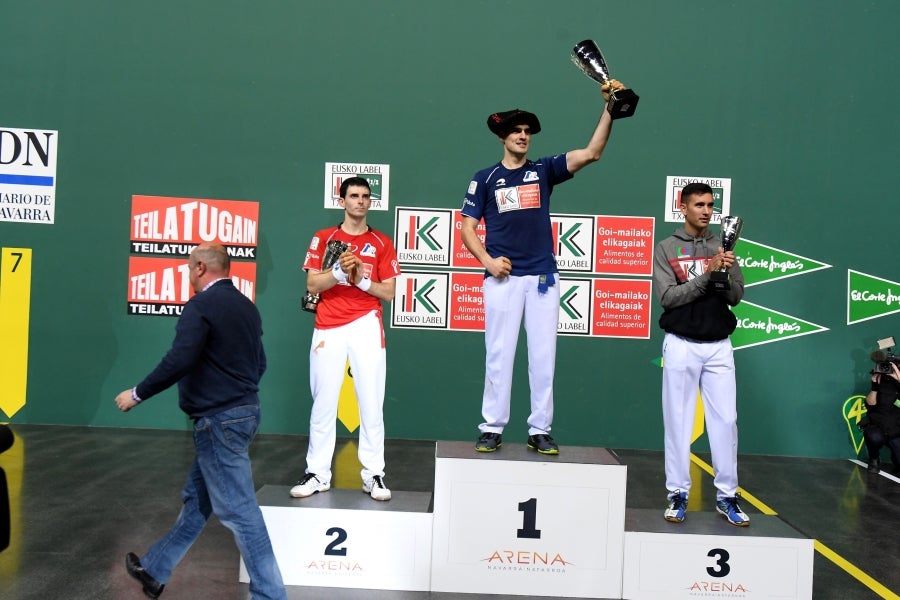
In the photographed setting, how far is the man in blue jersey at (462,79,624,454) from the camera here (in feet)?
11.8

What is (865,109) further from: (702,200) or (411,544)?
(411,544)

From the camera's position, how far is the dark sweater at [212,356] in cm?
285

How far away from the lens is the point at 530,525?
349 cm

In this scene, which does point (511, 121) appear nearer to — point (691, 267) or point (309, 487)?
point (691, 267)

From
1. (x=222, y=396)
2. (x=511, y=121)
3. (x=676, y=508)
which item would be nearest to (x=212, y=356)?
(x=222, y=396)

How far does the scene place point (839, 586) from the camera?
3680 millimetres

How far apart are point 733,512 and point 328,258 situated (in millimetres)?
2198

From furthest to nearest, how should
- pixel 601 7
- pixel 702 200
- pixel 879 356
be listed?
pixel 601 7, pixel 879 356, pixel 702 200

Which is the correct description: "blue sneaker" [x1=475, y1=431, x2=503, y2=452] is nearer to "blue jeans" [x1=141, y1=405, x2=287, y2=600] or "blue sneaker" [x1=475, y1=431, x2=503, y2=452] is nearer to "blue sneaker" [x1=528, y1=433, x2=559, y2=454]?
"blue sneaker" [x1=528, y1=433, x2=559, y2=454]

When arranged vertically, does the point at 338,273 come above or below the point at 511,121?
below

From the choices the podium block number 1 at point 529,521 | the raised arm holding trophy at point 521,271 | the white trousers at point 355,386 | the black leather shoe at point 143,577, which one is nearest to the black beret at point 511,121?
the raised arm holding trophy at point 521,271

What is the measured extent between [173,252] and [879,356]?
5.81m

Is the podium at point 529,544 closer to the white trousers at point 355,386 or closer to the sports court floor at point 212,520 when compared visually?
the sports court floor at point 212,520

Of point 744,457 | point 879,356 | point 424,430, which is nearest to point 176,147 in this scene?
point 424,430
